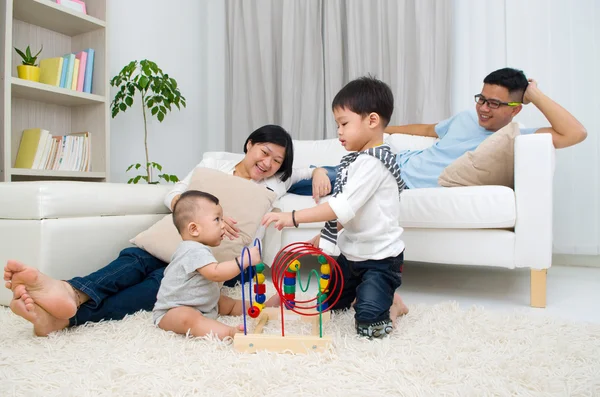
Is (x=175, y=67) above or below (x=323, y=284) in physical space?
above

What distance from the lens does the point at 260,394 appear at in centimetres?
86

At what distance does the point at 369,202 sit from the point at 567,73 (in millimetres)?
2115

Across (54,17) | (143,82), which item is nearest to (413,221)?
(143,82)

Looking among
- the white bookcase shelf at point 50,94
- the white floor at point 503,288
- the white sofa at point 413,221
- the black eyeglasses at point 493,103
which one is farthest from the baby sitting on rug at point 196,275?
the white bookcase shelf at point 50,94

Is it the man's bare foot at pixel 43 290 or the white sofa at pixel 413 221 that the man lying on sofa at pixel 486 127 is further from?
the man's bare foot at pixel 43 290

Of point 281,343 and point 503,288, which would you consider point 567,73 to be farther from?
point 281,343

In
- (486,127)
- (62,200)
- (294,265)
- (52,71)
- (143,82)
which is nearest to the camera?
(294,265)

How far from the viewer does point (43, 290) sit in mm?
1175

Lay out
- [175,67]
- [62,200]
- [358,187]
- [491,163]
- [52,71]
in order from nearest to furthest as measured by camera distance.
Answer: [358,187], [62,200], [491,163], [52,71], [175,67]

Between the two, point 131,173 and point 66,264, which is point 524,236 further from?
point 131,173

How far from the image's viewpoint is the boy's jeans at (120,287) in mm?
1330

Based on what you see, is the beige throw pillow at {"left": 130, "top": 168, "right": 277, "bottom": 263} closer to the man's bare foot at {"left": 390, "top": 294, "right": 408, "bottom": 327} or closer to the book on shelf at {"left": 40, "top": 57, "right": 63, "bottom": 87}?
the man's bare foot at {"left": 390, "top": 294, "right": 408, "bottom": 327}

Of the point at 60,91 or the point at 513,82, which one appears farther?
the point at 60,91

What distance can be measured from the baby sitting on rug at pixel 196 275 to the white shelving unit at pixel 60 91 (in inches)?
62.4
